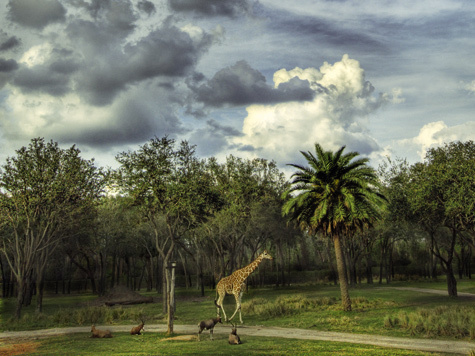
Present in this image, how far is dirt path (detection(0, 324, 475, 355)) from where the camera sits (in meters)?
17.4

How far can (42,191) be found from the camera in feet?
104

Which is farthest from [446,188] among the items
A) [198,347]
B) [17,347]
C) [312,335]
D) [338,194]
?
[17,347]

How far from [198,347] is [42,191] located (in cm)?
2108

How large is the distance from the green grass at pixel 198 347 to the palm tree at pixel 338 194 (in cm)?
1373

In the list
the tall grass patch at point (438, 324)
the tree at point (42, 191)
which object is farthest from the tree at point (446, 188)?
the tree at point (42, 191)

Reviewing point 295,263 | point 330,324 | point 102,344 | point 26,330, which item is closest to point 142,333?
point 102,344

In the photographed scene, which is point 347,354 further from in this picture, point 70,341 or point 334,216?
point 334,216

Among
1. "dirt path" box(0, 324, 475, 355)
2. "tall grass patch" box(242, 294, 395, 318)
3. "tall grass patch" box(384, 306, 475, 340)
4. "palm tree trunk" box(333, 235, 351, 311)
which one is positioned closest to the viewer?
"dirt path" box(0, 324, 475, 355)

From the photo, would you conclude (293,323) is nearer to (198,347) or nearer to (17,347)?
(198,347)

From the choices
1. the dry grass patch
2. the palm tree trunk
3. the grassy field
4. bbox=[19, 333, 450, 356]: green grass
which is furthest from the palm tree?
the dry grass patch

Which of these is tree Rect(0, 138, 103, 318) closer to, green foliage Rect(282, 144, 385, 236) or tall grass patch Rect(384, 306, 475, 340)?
green foliage Rect(282, 144, 385, 236)

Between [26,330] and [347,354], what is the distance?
67.7ft

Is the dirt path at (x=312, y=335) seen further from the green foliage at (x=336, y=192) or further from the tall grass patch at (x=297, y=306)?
the green foliage at (x=336, y=192)

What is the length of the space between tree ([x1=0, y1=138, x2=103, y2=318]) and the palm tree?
1732cm
